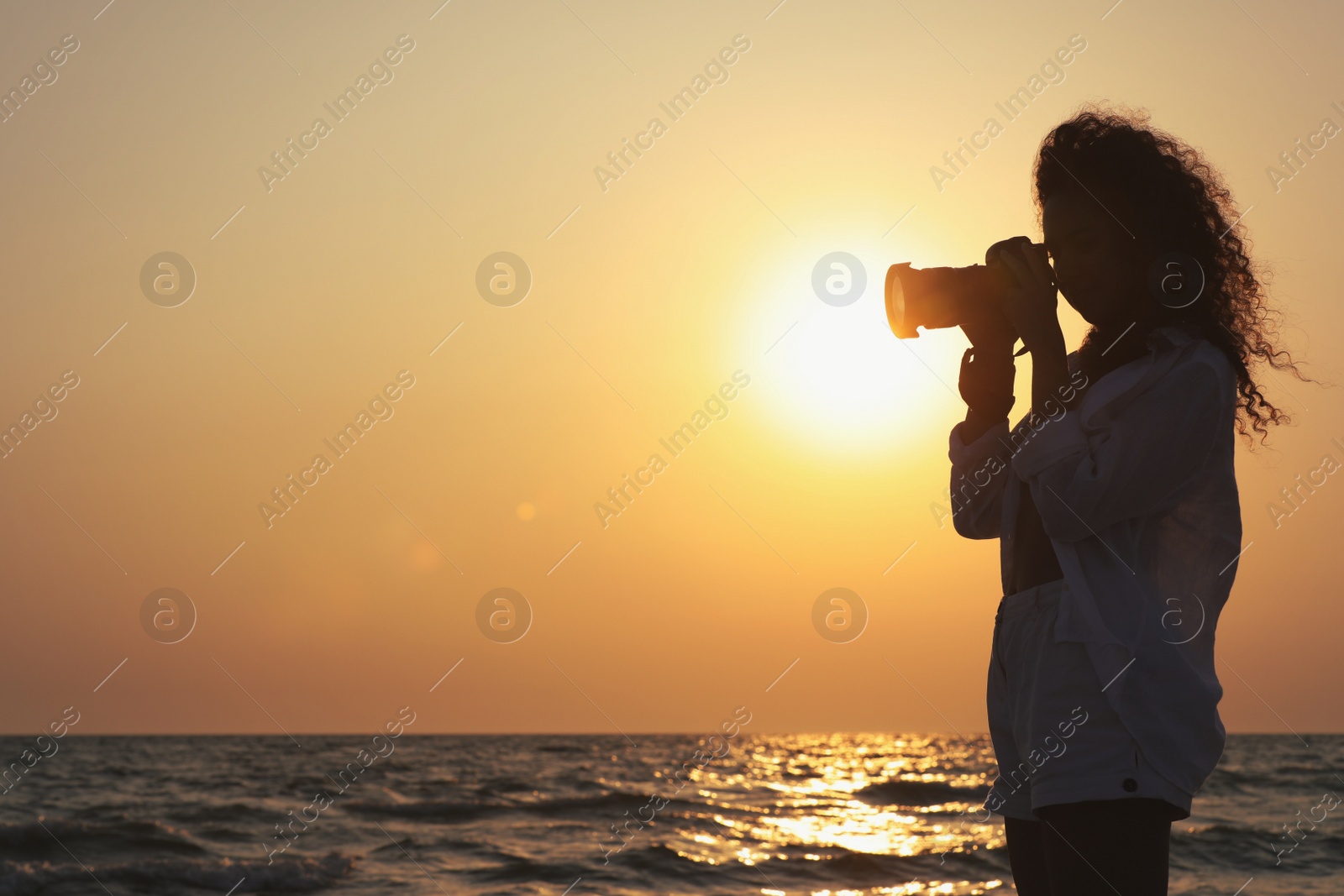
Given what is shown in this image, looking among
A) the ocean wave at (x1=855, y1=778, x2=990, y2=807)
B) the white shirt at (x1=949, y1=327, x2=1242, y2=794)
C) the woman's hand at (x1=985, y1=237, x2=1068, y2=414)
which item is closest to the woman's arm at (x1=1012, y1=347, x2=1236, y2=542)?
the white shirt at (x1=949, y1=327, x2=1242, y2=794)

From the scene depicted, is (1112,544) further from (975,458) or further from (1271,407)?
(1271,407)

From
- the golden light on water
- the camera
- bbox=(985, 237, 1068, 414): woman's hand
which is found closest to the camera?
bbox=(985, 237, 1068, 414): woman's hand

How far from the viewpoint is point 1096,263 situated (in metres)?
1.72

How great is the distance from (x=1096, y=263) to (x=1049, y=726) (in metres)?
0.76

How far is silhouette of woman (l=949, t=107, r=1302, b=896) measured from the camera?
4.85ft

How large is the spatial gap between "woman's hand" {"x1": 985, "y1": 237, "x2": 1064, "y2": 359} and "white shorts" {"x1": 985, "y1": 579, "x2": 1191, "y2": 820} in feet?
1.34

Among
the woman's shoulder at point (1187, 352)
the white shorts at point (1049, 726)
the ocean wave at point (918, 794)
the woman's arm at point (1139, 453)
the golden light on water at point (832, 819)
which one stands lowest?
the ocean wave at point (918, 794)

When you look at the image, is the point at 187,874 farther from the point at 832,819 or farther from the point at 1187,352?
the point at 1187,352

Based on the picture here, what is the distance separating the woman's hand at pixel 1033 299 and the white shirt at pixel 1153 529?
0.13 m

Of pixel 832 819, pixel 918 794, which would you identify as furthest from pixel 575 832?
pixel 918 794

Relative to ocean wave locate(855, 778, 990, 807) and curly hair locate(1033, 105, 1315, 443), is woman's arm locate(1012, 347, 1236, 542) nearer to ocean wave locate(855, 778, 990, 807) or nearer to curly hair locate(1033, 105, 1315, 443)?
curly hair locate(1033, 105, 1315, 443)

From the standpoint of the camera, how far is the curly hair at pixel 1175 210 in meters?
1.72

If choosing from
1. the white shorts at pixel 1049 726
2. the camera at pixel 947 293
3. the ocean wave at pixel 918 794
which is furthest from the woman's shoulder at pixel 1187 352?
the ocean wave at pixel 918 794

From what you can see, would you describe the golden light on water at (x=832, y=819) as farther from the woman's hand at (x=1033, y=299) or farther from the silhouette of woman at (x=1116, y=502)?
the woman's hand at (x=1033, y=299)
